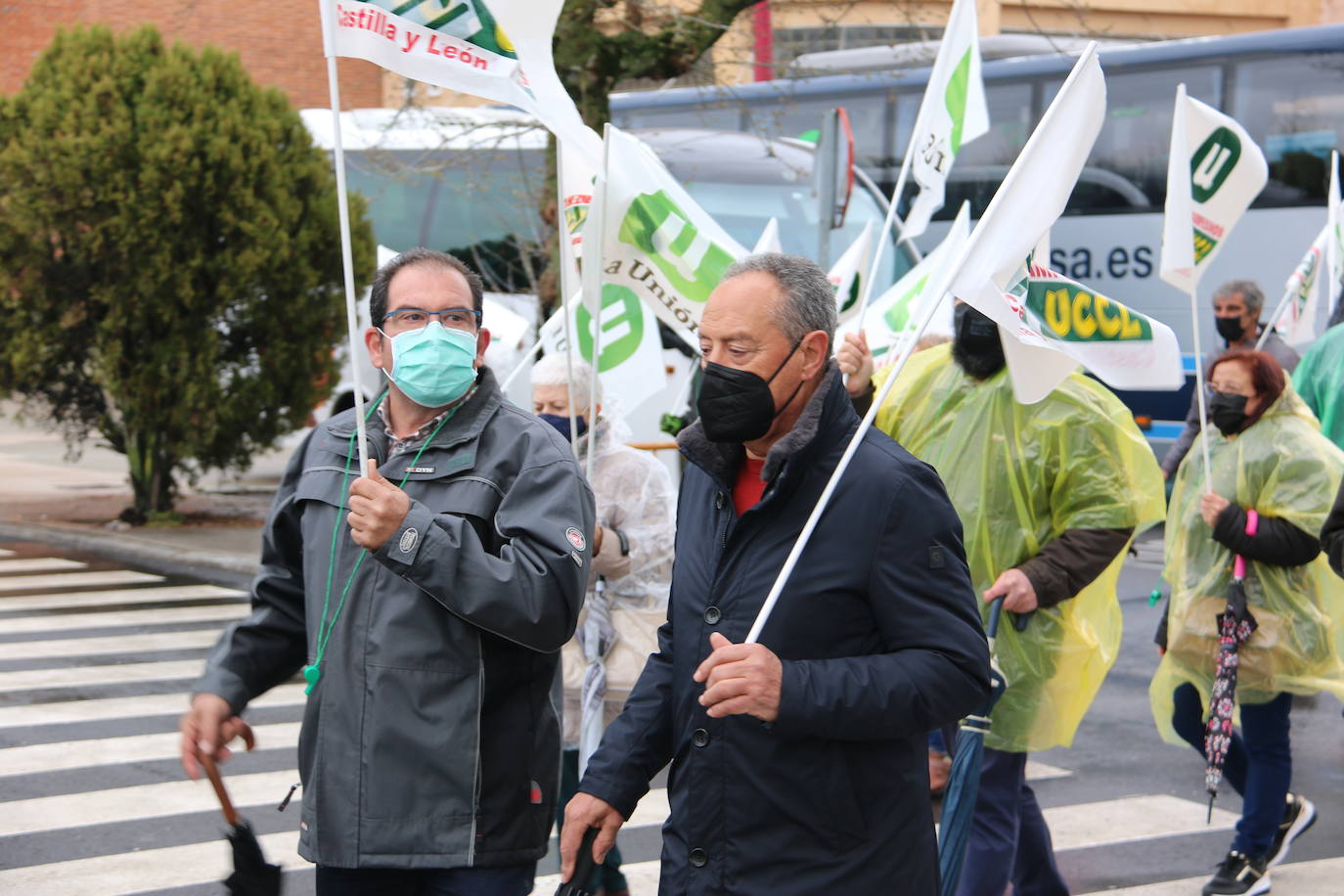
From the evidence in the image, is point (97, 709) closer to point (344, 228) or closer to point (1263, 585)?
point (1263, 585)

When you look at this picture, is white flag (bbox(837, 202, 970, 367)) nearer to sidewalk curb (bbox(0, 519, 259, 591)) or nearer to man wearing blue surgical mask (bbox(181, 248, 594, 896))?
man wearing blue surgical mask (bbox(181, 248, 594, 896))

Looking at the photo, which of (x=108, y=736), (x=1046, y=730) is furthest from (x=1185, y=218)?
(x=108, y=736)

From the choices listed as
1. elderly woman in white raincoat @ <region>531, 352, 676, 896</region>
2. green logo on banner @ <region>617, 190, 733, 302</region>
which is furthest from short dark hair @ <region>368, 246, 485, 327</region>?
green logo on banner @ <region>617, 190, 733, 302</region>

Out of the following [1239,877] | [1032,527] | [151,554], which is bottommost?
[151,554]

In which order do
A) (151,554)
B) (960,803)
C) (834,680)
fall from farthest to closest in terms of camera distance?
1. (151,554)
2. (960,803)
3. (834,680)

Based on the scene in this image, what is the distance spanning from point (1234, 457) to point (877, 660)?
329 centimetres

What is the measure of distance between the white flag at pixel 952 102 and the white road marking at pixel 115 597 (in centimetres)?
590

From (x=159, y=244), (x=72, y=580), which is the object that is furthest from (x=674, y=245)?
(x=159, y=244)

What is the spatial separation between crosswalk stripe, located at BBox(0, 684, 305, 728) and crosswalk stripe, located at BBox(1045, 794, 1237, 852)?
3.60 m

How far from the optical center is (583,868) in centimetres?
289

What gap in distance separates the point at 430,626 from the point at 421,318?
2.07 ft

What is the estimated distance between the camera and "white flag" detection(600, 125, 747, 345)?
5.42 metres

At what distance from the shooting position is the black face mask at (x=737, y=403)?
283 centimetres

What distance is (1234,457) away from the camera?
558cm
